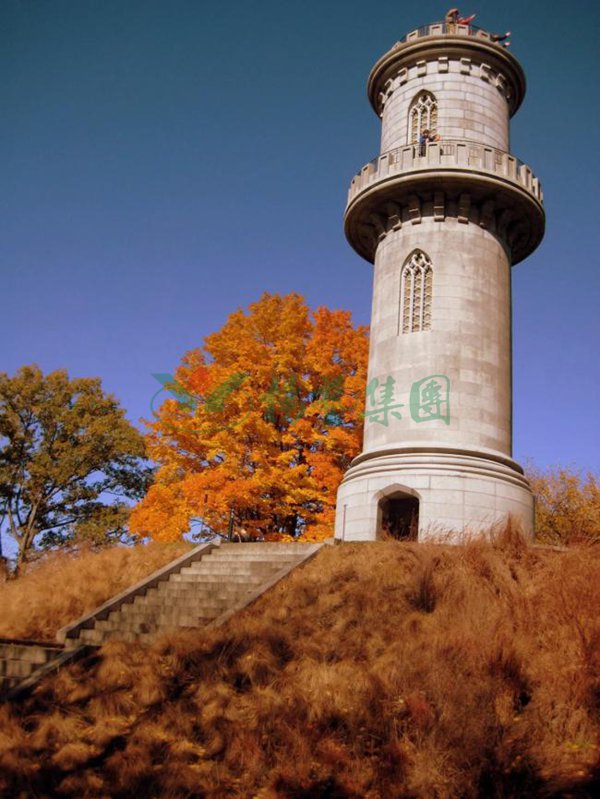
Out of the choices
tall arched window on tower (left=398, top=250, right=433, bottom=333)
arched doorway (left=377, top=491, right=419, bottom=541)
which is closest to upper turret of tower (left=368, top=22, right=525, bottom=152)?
tall arched window on tower (left=398, top=250, right=433, bottom=333)

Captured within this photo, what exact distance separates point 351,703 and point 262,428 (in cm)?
1570

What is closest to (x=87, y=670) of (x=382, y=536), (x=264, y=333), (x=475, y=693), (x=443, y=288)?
(x=475, y=693)

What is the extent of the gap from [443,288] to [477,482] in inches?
206

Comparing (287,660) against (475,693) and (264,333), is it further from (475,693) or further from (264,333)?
(264,333)

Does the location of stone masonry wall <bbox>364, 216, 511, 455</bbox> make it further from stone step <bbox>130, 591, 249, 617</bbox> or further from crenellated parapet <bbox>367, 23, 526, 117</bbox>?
stone step <bbox>130, 591, 249, 617</bbox>

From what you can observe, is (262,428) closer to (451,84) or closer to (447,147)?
(447,147)

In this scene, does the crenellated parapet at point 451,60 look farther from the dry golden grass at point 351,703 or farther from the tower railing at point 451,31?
the dry golden grass at point 351,703

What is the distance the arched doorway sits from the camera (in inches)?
698

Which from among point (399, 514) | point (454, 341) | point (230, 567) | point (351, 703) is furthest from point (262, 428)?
point (351, 703)

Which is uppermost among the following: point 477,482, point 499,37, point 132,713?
point 499,37

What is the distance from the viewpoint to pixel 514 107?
22.5 m

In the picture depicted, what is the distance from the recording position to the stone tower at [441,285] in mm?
17375

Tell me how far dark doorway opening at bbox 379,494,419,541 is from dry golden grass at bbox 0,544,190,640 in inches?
199

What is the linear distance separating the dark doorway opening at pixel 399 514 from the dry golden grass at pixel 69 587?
5051 mm
